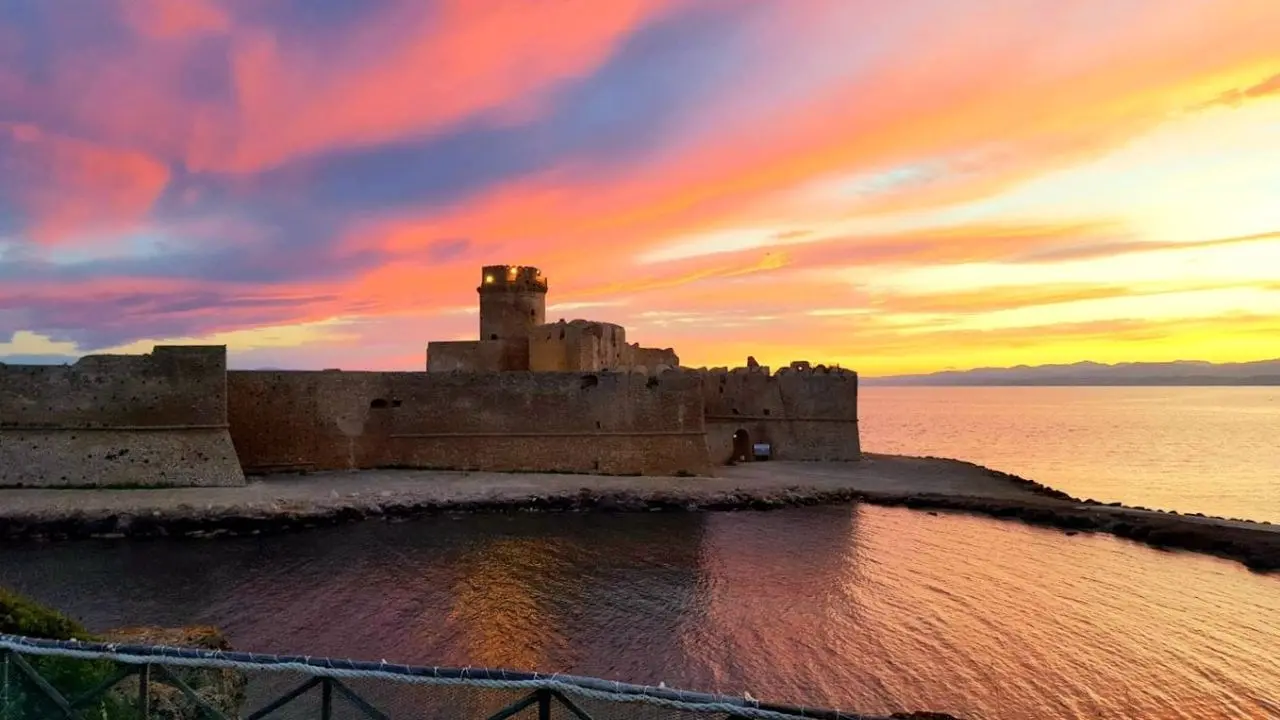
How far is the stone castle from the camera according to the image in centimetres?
2078

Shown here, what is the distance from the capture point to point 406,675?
14.9 feet

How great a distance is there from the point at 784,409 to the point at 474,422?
1374 cm

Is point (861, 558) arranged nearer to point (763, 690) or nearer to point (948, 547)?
point (948, 547)

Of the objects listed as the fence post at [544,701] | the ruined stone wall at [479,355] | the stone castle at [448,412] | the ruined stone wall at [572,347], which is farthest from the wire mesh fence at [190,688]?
the ruined stone wall at [479,355]

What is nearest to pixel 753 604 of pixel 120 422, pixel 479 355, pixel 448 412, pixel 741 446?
pixel 448 412

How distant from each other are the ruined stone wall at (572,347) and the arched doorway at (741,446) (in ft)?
22.0

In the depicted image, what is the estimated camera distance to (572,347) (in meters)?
29.5

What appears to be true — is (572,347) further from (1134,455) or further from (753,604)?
(1134,455)

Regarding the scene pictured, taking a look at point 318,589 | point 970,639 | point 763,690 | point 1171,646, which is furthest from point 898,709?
point 318,589

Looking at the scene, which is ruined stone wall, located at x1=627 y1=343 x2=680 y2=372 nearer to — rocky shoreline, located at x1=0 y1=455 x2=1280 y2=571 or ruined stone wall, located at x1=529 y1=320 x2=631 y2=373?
ruined stone wall, located at x1=529 y1=320 x2=631 y2=373

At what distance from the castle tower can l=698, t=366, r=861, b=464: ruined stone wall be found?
27.7ft

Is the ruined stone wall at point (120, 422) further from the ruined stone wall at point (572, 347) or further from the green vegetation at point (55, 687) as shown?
the green vegetation at point (55, 687)

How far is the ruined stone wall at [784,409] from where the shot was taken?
106 feet

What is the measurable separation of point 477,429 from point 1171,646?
805 inches
